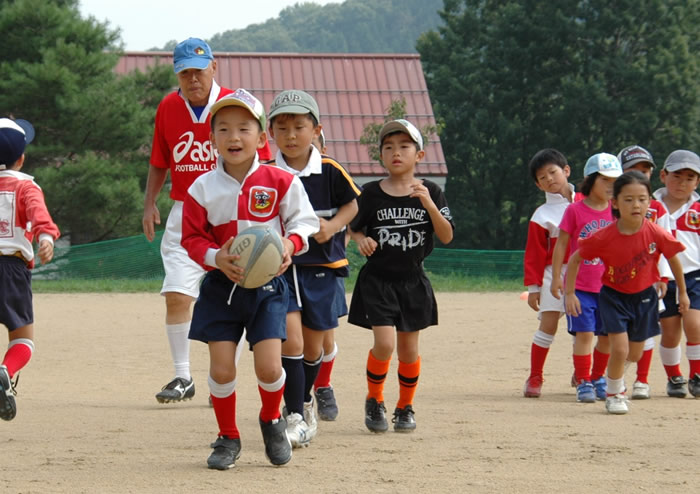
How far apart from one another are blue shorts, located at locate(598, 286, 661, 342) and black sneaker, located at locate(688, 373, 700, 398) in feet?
3.13

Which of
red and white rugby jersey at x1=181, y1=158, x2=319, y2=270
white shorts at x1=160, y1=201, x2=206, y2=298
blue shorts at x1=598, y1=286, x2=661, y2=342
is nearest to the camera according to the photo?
red and white rugby jersey at x1=181, y1=158, x2=319, y2=270

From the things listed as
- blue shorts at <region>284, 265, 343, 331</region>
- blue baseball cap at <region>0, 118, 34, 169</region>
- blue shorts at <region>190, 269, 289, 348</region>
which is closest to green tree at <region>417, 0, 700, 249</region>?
blue baseball cap at <region>0, 118, 34, 169</region>

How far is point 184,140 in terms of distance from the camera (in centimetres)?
719

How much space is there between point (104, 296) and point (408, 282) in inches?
469

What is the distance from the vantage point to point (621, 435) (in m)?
5.96

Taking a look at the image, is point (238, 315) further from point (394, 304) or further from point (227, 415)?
point (394, 304)

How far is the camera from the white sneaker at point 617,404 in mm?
6867

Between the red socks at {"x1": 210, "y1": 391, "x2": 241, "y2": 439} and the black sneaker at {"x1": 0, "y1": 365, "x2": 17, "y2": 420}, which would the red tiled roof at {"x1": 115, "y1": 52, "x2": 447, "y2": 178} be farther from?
the red socks at {"x1": 210, "y1": 391, "x2": 241, "y2": 439}

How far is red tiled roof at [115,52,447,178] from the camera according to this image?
29.2 meters

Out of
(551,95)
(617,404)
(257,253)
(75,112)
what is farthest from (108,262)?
(551,95)

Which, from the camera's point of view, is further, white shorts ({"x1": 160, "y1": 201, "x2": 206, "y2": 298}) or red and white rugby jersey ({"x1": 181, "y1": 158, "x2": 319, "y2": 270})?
white shorts ({"x1": 160, "y1": 201, "x2": 206, "y2": 298})

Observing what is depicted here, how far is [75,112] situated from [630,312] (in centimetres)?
1731

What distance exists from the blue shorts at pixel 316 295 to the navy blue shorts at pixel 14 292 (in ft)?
5.51

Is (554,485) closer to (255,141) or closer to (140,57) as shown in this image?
(255,141)
